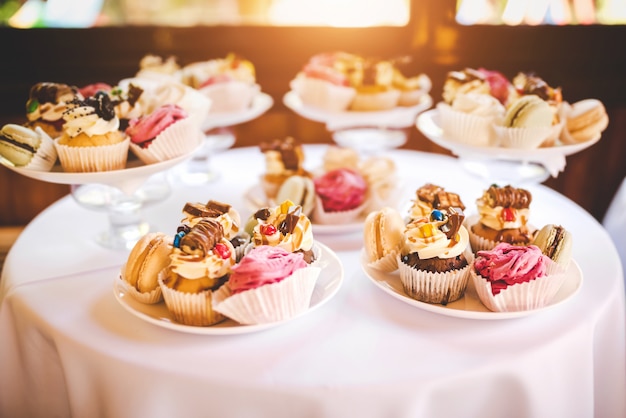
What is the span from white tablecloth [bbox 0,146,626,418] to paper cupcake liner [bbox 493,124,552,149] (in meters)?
0.39

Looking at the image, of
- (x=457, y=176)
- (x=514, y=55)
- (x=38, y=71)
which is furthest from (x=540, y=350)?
(x=38, y=71)

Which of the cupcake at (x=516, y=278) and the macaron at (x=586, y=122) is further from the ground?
the macaron at (x=586, y=122)

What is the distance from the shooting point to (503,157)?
185 centimetres

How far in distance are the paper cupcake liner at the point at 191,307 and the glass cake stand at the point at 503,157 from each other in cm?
100

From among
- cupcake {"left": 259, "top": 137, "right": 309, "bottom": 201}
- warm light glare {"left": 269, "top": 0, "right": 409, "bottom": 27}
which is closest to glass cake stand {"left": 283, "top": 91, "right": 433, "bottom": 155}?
cupcake {"left": 259, "top": 137, "right": 309, "bottom": 201}

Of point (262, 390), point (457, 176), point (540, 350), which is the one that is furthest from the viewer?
point (457, 176)

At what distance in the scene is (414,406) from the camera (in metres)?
1.19

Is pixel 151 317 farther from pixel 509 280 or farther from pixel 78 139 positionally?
pixel 509 280

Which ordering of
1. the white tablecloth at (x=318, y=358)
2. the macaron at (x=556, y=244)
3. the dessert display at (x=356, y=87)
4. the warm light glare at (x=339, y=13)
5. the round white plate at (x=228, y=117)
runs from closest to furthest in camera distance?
1. the white tablecloth at (x=318, y=358)
2. the macaron at (x=556, y=244)
3. the round white plate at (x=228, y=117)
4. the dessert display at (x=356, y=87)
5. the warm light glare at (x=339, y=13)

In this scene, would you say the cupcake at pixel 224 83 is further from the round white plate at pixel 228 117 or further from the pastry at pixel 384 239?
the pastry at pixel 384 239

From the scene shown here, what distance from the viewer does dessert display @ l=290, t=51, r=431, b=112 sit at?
2.42 metres

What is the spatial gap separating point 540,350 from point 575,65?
238cm

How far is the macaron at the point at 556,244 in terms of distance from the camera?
4.61 feet

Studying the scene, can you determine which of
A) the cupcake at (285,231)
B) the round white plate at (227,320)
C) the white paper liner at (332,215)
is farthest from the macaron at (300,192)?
the cupcake at (285,231)
